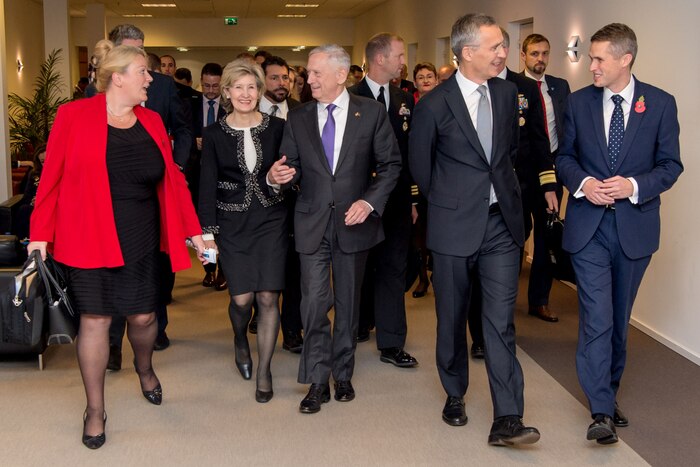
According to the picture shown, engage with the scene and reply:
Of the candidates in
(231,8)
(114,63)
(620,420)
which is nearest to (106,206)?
(114,63)

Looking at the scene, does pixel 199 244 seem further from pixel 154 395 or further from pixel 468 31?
pixel 468 31

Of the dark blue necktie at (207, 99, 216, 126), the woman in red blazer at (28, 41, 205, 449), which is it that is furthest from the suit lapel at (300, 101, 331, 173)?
the dark blue necktie at (207, 99, 216, 126)

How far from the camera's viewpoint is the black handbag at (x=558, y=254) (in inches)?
184

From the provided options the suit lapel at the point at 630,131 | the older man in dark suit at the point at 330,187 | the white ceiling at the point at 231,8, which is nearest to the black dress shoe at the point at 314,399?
the older man in dark suit at the point at 330,187

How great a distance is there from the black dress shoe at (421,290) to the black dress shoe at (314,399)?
2868 mm

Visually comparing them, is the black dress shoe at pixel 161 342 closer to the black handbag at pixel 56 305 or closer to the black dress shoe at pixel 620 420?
the black handbag at pixel 56 305

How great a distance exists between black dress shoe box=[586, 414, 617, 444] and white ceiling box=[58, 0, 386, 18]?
1636 cm

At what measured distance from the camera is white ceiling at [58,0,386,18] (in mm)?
19641

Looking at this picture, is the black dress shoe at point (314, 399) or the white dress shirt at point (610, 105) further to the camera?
the black dress shoe at point (314, 399)

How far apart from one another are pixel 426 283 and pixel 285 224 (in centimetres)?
291

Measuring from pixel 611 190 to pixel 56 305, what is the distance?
8.26 ft

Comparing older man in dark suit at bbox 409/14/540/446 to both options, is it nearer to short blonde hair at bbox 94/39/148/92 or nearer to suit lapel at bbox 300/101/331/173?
suit lapel at bbox 300/101/331/173

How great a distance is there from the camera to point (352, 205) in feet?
14.9

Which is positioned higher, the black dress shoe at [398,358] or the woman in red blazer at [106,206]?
the woman in red blazer at [106,206]
